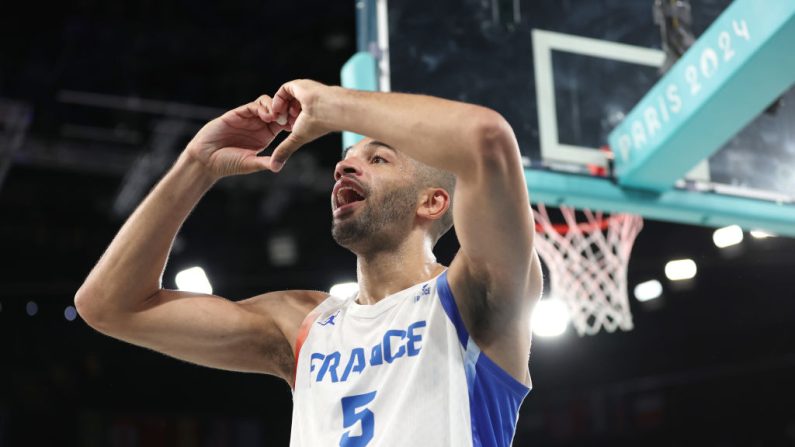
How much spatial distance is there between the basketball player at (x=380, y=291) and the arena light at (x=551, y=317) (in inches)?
107

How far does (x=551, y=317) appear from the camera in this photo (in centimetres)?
625

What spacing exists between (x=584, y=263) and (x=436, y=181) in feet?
9.30

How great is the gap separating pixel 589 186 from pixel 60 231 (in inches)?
310

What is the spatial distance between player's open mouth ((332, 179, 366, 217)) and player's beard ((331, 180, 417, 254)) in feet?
0.08

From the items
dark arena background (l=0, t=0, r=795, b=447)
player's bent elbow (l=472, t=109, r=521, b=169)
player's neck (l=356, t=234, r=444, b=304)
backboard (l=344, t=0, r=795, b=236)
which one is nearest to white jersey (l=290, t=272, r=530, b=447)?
player's neck (l=356, t=234, r=444, b=304)

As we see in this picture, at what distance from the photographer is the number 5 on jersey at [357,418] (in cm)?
210

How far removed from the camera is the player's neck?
245 centimetres

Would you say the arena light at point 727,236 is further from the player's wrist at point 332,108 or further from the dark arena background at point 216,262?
the player's wrist at point 332,108

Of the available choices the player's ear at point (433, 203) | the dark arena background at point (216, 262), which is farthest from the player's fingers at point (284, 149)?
the dark arena background at point (216, 262)

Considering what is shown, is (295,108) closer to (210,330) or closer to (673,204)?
(210,330)

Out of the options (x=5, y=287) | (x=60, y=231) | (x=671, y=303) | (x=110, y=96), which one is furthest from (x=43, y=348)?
(x=671, y=303)

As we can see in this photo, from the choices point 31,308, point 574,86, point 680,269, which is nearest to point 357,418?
point 574,86

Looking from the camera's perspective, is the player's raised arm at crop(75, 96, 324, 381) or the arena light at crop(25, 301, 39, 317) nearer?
the player's raised arm at crop(75, 96, 324, 381)

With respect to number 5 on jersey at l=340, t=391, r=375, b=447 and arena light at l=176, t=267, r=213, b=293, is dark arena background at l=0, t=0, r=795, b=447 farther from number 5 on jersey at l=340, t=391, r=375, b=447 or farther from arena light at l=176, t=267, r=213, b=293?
number 5 on jersey at l=340, t=391, r=375, b=447
